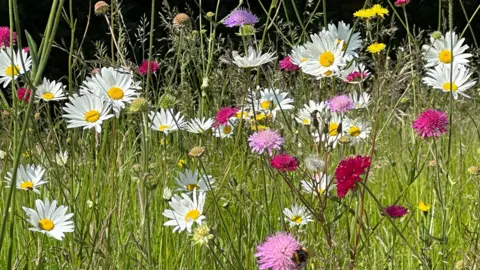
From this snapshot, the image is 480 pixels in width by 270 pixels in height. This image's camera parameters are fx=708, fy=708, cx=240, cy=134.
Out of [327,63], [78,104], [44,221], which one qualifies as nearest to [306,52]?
[327,63]

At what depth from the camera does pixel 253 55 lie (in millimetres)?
1177

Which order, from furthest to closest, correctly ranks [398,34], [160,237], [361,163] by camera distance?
[398,34], [160,237], [361,163]

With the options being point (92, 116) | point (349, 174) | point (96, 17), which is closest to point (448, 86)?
point (349, 174)

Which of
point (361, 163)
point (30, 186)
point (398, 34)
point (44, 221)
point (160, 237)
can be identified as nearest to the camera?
point (361, 163)

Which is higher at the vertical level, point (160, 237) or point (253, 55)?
point (253, 55)

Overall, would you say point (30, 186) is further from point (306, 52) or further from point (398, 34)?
point (398, 34)

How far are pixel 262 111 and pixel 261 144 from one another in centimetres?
50

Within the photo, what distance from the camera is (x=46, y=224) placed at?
1004 mm

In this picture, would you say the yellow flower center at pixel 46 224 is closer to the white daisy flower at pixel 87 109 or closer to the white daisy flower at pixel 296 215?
the white daisy flower at pixel 87 109

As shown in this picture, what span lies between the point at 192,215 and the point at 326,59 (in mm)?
359

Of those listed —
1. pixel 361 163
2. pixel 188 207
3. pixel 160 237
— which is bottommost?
pixel 160 237

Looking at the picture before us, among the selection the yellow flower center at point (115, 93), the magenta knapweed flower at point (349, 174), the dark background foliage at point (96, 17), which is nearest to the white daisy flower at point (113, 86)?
the yellow flower center at point (115, 93)

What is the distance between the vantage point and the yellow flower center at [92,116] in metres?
1.08

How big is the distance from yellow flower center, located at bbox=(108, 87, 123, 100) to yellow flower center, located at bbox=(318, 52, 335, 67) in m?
0.34
